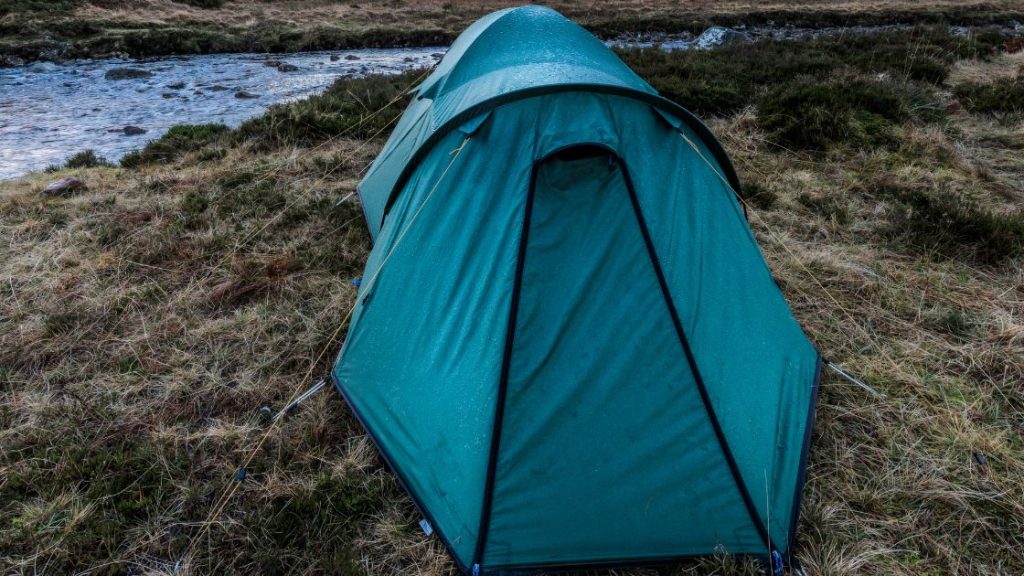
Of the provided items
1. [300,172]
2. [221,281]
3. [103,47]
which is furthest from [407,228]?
[103,47]

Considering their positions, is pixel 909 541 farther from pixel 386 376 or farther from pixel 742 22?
pixel 742 22

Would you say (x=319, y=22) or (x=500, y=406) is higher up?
(x=319, y=22)

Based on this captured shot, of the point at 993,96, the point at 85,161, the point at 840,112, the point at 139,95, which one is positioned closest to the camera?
the point at 840,112

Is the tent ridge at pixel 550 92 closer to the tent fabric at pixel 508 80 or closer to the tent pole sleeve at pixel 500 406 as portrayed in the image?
the tent fabric at pixel 508 80

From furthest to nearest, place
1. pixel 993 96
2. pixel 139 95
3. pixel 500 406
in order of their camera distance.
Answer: pixel 139 95
pixel 993 96
pixel 500 406

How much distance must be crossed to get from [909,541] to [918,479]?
0.46 meters

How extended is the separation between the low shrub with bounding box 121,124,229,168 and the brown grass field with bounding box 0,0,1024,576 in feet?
1.96

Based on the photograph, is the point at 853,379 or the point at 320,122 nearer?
the point at 853,379

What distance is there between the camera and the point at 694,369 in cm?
255

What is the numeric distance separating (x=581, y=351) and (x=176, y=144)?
8.96 metres

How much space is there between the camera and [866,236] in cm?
547

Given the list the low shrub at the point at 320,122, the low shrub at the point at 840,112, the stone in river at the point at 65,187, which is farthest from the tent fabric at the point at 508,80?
the low shrub at the point at 840,112

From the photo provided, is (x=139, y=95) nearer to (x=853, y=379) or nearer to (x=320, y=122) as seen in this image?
(x=320, y=122)

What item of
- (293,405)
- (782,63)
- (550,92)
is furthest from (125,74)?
(782,63)
